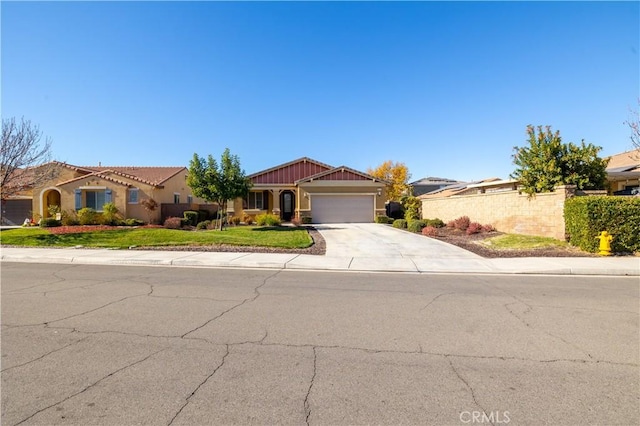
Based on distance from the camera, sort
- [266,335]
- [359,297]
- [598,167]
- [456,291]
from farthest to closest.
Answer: [598,167] < [456,291] < [359,297] < [266,335]

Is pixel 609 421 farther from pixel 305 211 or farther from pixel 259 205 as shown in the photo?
pixel 259 205

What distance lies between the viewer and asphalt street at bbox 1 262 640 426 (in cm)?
307

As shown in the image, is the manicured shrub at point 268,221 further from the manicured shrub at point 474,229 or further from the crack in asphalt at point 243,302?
the crack in asphalt at point 243,302

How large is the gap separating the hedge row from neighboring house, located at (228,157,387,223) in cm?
1768

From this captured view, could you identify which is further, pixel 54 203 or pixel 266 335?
pixel 54 203

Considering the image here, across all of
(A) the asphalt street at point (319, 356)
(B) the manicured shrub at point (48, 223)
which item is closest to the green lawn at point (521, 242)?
(A) the asphalt street at point (319, 356)

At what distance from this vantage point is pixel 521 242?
49.3ft

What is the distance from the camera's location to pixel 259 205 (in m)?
30.5

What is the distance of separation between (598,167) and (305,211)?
19301mm

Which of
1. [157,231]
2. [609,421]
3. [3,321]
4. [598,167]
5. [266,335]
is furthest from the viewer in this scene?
[157,231]

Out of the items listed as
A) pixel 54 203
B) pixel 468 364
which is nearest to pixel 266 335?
pixel 468 364

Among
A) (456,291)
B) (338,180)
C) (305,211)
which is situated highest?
(338,180)

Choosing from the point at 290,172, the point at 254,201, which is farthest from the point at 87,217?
the point at 290,172

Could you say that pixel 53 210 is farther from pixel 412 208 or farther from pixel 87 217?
pixel 412 208
